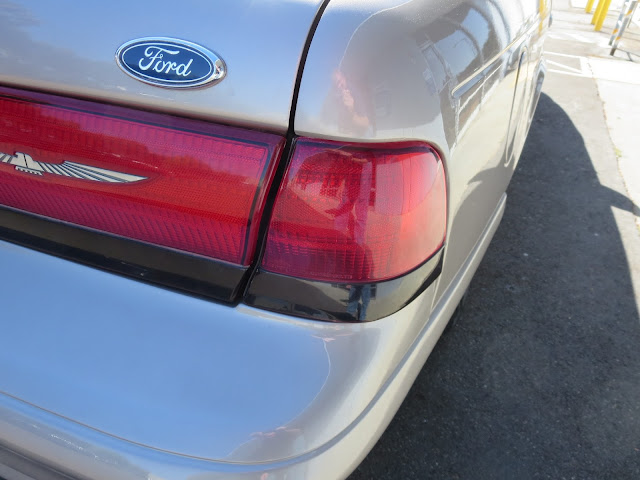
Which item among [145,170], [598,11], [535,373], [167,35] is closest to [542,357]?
[535,373]

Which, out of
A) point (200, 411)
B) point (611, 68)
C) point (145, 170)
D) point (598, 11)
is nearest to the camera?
point (200, 411)

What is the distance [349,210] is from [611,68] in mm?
7637

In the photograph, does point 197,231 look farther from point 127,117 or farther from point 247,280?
point 127,117

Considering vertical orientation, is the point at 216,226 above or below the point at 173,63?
below

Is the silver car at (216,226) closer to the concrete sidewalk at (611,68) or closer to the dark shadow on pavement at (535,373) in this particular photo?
the dark shadow on pavement at (535,373)

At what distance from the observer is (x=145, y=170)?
1074 millimetres

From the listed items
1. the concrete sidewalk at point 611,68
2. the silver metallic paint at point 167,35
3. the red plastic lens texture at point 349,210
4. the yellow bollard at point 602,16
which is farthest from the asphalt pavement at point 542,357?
the yellow bollard at point 602,16

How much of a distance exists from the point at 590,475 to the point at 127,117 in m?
1.86

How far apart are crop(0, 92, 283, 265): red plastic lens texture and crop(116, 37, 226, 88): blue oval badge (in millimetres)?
79

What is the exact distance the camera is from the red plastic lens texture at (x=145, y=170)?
1032 mm

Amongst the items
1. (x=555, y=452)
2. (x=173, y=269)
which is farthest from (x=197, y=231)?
(x=555, y=452)

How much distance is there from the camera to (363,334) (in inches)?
41.8

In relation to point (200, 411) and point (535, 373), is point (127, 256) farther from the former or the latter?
point (535, 373)

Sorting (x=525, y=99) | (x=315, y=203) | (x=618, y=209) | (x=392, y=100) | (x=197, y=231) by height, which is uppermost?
(x=392, y=100)
